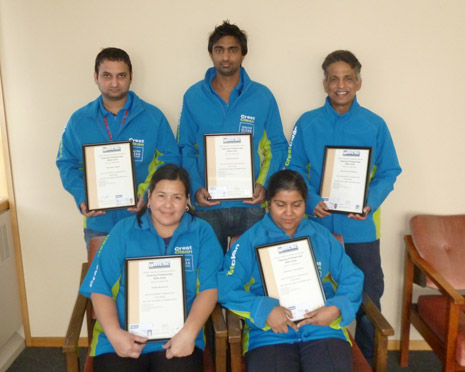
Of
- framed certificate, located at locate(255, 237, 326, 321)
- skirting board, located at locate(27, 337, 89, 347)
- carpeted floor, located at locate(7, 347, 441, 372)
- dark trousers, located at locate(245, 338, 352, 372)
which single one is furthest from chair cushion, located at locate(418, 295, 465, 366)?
skirting board, located at locate(27, 337, 89, 347)

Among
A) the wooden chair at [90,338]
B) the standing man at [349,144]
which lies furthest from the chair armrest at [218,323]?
the standing man at [349,144]

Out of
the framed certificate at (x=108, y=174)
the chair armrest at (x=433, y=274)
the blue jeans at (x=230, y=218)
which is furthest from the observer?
the blue jeans at (x=230, y=218)

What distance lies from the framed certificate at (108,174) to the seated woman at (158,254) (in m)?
0.29

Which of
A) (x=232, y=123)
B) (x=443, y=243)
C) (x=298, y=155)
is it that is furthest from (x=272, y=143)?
(x=443, y=243)

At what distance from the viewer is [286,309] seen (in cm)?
212

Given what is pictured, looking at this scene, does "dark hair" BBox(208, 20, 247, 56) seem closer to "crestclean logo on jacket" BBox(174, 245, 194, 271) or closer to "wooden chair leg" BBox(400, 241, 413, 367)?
"crestclean logo on jacket" BBox(174, 245, 194, 271)

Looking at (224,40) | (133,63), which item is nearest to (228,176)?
(224,40)

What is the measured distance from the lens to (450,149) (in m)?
3.09

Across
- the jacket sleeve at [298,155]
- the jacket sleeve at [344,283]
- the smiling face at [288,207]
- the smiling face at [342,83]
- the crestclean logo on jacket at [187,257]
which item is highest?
the smiling face at [342,83]

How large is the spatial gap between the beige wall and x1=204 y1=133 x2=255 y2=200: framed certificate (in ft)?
1.86

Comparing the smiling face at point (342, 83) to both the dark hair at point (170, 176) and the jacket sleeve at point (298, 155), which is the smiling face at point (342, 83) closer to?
the jacket sleeve at point (298, 155)

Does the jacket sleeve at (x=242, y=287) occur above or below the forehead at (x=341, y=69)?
below

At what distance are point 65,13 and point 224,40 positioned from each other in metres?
1.13

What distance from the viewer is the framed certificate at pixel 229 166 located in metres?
2.60
